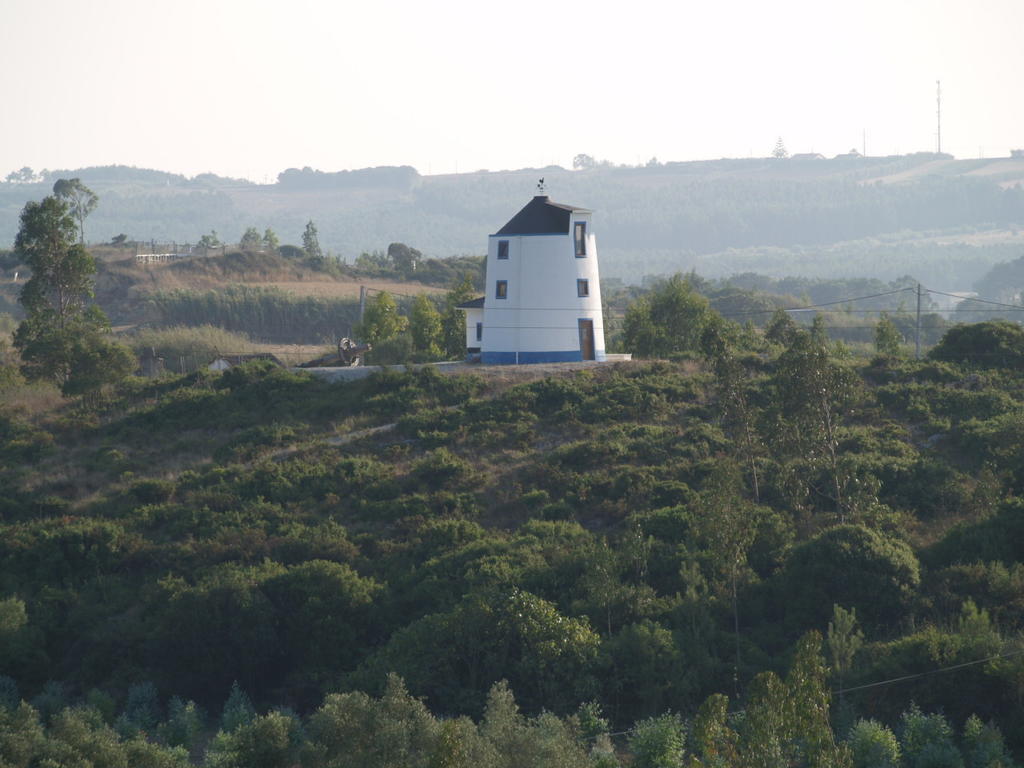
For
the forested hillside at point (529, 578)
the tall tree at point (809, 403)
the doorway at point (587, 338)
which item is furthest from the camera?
the doorway at point (587, 338)

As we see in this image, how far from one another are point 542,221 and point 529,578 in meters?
23.3

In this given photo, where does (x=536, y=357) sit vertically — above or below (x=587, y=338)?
below

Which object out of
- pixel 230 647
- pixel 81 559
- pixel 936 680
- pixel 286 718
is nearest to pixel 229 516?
pixel 81 559

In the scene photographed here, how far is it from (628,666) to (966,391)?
23.3m

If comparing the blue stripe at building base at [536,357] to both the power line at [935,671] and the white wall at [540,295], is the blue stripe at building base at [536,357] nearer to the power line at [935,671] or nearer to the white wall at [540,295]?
the white wall at [540,295]

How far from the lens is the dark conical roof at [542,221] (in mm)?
52188

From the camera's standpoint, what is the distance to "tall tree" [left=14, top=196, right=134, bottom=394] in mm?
48688

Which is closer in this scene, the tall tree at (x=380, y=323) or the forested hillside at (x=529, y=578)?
the forested hillside at (x=529, y=578)

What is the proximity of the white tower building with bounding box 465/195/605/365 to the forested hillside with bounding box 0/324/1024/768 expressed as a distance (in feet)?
16.6

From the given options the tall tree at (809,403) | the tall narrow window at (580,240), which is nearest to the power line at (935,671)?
the tall tree at (809,403)

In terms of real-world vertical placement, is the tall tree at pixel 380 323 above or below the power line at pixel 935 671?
above

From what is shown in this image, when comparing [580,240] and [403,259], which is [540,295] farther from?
[403,259]

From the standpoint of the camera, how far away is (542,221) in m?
52.6

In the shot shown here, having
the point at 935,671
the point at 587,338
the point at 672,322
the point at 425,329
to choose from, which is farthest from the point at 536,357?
the point at 935,671
